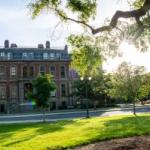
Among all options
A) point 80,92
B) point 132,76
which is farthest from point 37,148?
point 80,92

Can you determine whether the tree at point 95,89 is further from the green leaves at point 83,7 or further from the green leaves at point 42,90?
the green leaves at point 83,7

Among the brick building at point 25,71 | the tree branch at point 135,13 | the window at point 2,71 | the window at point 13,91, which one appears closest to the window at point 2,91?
the brick building at point 25,71

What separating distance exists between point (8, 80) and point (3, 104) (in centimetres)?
458

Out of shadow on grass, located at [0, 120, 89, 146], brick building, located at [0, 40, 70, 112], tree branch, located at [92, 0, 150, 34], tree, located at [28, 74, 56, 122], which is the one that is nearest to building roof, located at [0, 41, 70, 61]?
brick building, located at [0, 40, 70, 112]

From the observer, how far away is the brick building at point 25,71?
267ft

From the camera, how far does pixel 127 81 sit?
179 ft

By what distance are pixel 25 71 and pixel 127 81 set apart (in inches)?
1300

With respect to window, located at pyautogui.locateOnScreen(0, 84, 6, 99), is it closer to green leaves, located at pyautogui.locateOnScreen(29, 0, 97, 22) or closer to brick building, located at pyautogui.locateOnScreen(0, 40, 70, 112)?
brick building, located at pyautogui.locateOnScreen(0, 40, 70, 112)

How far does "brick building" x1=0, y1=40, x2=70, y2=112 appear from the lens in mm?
81375

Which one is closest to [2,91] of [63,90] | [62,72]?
[63,90]

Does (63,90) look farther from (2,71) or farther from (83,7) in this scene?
(83,7)

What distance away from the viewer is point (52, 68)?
85.4 meters

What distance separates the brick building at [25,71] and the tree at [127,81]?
27.5 meters

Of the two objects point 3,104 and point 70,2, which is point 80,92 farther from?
point 70,2
